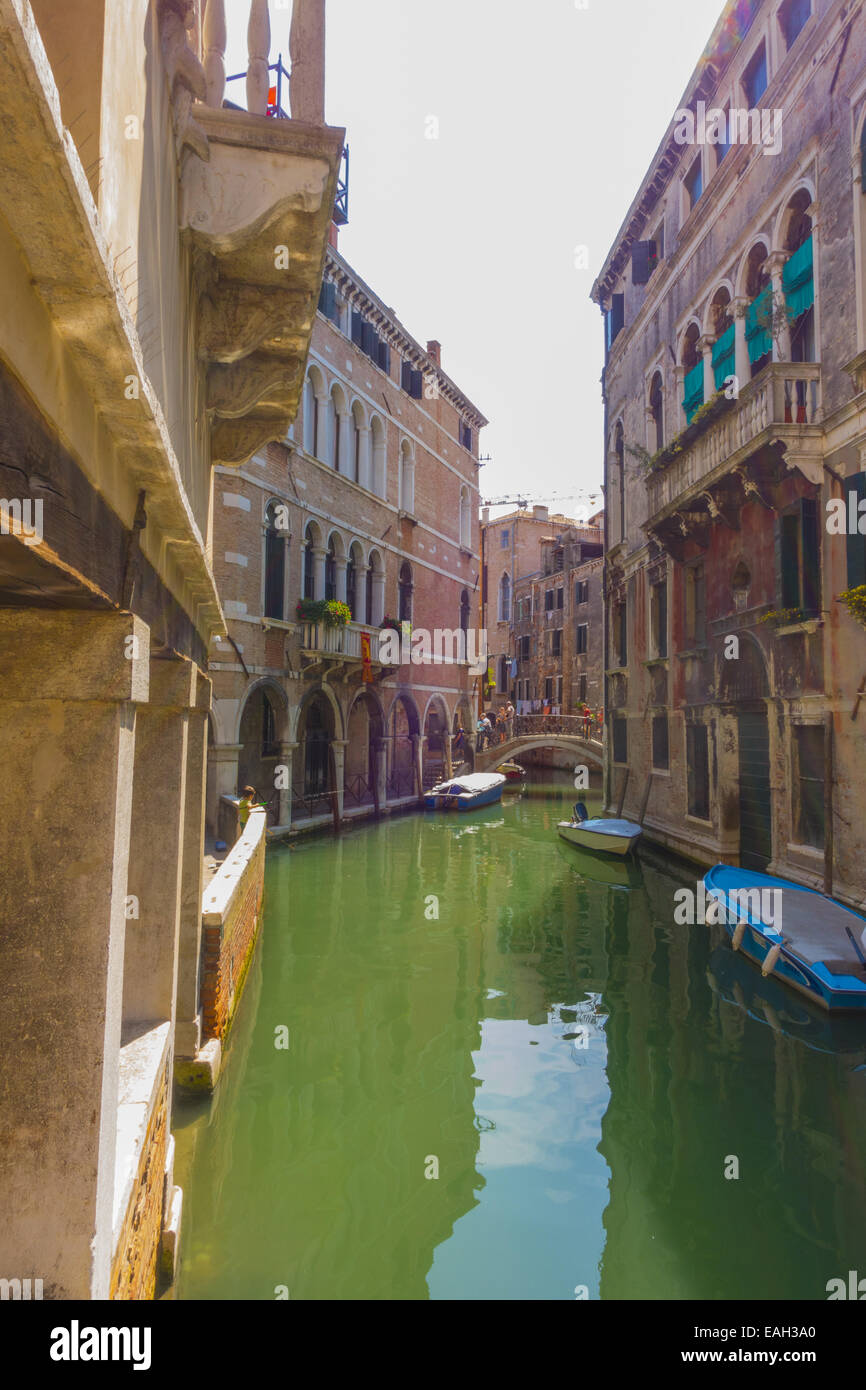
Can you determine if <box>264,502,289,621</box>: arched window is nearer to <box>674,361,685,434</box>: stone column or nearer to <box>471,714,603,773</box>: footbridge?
<box>674,361,685,434</box>: stone column

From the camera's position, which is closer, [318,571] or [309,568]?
[309,568]

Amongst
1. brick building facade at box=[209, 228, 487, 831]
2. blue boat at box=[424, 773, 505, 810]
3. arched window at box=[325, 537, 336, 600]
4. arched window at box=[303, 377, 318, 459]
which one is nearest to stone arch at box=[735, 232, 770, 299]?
brick building facade at box=[209, 228, 487, 831]

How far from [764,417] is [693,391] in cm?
435

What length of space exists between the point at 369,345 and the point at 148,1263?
19.5 metres

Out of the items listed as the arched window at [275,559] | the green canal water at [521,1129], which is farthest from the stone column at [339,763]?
the green canal water at [521,1129]

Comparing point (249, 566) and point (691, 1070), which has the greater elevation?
point (249, 566)

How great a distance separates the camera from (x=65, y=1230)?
196 centimetres

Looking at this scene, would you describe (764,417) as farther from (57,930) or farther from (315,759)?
(315,759)

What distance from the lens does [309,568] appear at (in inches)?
677

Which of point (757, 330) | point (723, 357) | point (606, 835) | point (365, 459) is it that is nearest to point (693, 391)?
point (723, 357)

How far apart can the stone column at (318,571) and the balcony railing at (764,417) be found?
Result: 26.2 ft

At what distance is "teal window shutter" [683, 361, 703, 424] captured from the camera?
13.3m
